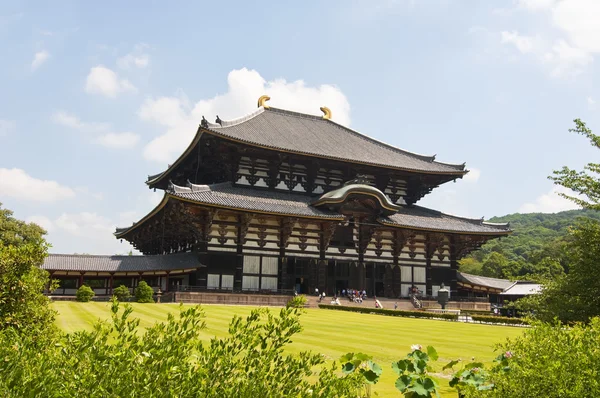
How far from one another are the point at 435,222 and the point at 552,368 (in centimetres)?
4109

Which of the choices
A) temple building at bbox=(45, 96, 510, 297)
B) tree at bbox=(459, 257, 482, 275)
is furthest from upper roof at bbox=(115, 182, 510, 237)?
tree at bbox=(459, 257, 482, 275)

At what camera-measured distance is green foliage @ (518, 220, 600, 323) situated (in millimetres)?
12156

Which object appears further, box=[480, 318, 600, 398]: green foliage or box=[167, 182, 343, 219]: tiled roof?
box=[167, 182, 343, 219]: tiled roof

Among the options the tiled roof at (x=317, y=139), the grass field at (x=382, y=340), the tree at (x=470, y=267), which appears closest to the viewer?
the grass field at (x=382, y=340)

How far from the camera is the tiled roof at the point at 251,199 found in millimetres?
35250

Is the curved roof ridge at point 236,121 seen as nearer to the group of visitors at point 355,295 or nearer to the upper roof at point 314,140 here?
the upper roof at point 314,140

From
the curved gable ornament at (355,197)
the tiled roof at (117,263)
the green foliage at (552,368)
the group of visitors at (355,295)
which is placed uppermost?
the curved gable ornament at (355,197)

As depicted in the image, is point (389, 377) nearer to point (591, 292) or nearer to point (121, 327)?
point (591, 292)

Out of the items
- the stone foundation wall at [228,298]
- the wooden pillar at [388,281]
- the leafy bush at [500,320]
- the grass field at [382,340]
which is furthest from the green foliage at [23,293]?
the wooden pillar at [388,281]

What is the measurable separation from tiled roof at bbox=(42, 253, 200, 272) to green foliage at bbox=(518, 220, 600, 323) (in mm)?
27484

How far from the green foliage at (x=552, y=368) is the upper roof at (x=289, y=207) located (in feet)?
95.1

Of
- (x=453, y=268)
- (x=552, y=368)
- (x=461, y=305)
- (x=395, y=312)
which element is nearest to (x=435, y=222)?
(x=453, y=268)

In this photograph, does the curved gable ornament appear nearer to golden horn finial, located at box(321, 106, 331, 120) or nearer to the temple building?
the temple building

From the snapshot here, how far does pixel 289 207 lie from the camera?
130 ft
